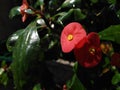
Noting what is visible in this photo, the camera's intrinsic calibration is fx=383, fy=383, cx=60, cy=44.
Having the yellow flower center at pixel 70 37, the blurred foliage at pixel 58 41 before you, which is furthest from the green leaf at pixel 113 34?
the yellow flower center at pixel 70 37

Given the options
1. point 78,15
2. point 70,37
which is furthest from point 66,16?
point 70,37

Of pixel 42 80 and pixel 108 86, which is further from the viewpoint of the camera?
pixel 42 80

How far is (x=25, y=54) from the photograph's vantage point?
1.48m

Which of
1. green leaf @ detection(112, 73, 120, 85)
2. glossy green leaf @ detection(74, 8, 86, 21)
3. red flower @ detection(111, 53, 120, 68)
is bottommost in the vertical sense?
green leaf @ detection(112, 73, 120, 85)

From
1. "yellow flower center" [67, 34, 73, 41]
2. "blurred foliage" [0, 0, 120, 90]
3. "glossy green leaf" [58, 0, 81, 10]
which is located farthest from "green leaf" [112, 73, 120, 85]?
"glossy green leaf" [58, 0, 81, 10]

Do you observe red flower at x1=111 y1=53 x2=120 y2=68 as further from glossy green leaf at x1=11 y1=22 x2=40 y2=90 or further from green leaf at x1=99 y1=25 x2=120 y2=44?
glossy green leaf at x1=11 y1=22 x2=40 y2=90

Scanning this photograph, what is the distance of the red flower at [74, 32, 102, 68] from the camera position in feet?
4.25

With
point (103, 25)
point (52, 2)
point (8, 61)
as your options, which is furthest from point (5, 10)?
point (103, 25)

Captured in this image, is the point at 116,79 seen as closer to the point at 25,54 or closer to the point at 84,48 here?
the point at 84,48

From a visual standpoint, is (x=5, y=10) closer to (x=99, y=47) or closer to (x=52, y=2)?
→ (x=52, y=2)

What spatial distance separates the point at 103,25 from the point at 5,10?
1.44 meters

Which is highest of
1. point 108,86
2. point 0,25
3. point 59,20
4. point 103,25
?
point 59,20

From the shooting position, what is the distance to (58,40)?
1558mm

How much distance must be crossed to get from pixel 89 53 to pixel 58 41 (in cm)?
28
